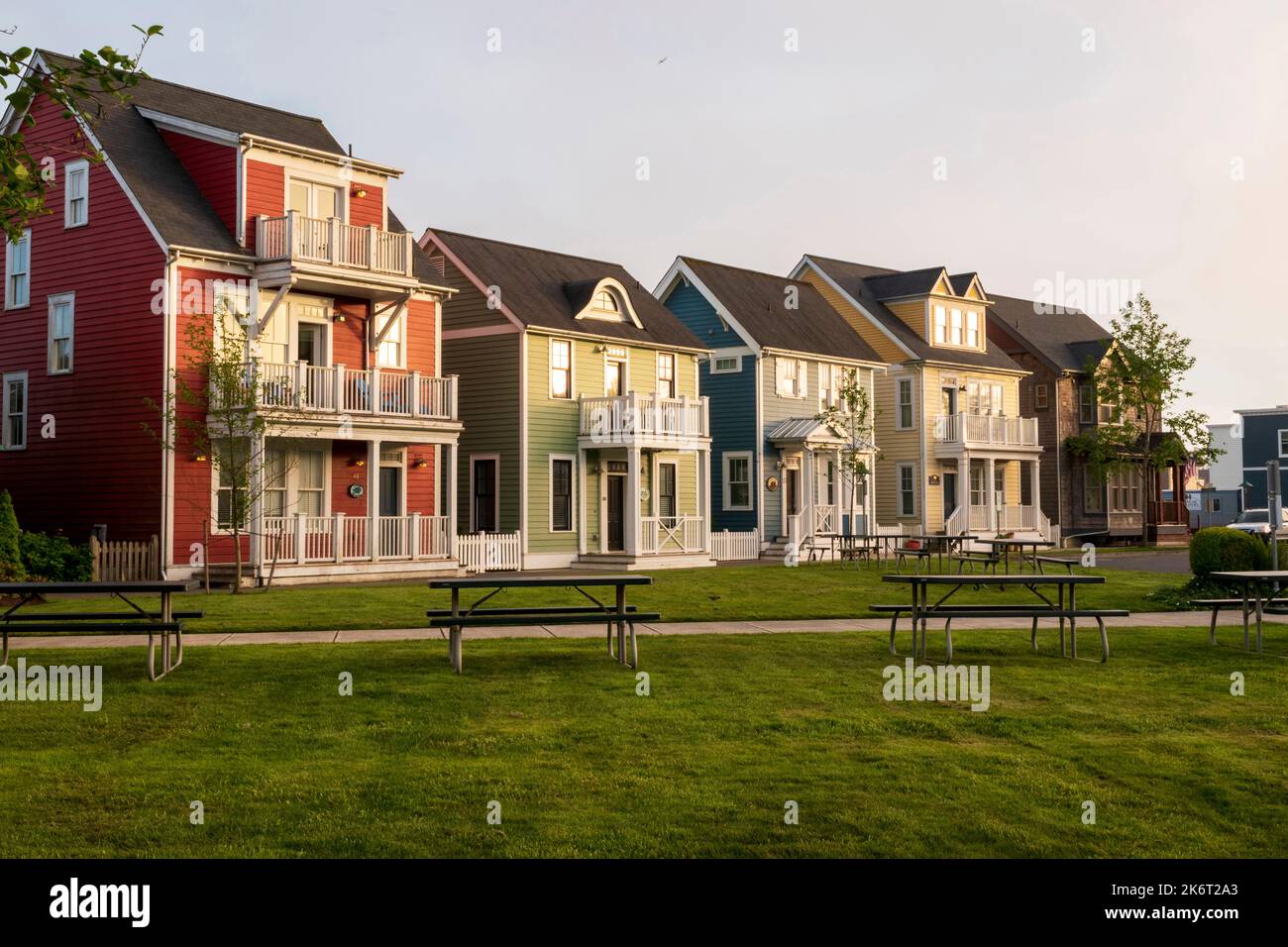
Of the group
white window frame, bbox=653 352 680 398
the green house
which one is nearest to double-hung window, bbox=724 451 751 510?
white window frame, bbox=653 352 680 398

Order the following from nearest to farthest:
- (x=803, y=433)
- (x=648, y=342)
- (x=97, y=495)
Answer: (x=97, y=495) < (x=648, y=342) < (x=803, y=433)

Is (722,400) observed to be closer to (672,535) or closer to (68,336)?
(672,535)

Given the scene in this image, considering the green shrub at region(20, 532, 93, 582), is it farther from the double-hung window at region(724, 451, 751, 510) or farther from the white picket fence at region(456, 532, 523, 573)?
the double-hung window at region(724, 451, 751, 510)

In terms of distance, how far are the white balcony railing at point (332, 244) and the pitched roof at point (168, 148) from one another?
0.60 metres

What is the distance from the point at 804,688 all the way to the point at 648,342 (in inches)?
974

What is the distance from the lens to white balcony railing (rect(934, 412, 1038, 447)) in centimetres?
4584

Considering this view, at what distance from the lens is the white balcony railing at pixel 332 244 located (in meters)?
26.2

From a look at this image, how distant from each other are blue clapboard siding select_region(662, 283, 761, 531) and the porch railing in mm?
5338

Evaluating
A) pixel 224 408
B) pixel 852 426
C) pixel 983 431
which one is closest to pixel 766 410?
pixel 852 426

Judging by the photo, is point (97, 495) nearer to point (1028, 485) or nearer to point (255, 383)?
point (255, 383)

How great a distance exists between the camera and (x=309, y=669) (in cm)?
1199

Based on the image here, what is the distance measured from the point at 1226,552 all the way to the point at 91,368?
69.6 ft
